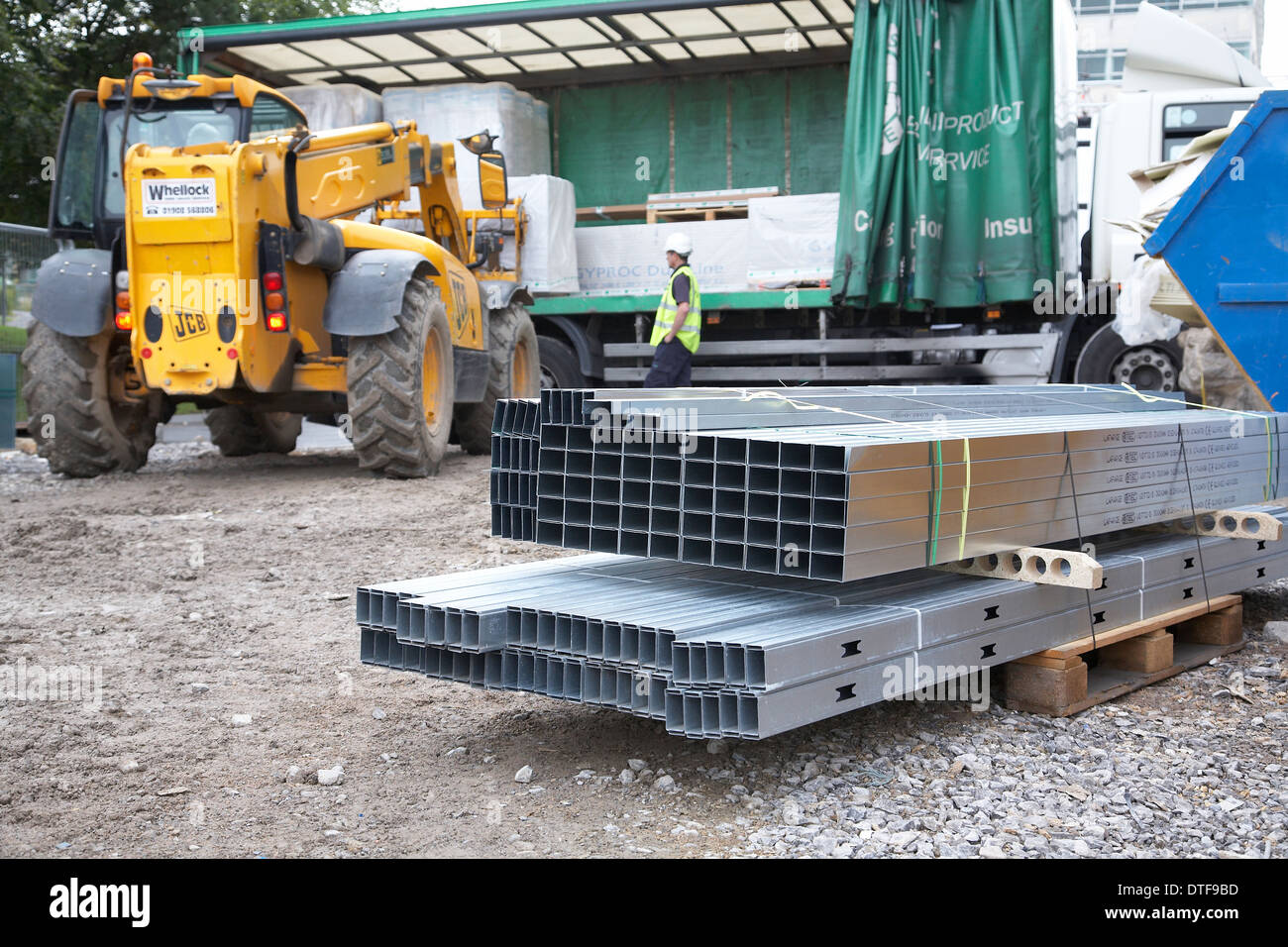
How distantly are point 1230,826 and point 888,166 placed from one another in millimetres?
7864

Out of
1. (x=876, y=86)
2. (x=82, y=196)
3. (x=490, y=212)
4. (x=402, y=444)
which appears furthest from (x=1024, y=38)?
(x=82, y=196)

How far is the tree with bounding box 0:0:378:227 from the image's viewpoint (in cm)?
1630

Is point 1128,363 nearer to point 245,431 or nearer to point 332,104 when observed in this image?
point 245,431

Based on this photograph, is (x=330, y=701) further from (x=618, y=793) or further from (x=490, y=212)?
(x=490, y=212)

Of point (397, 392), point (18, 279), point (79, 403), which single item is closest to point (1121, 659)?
point (397, 392)

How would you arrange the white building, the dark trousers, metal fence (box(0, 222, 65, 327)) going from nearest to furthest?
the dark trousers
metal fence (box(0, 222, 65, 327))
the white building

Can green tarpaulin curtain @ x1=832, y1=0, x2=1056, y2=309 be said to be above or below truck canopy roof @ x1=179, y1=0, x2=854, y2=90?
below

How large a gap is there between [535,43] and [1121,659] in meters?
9.58

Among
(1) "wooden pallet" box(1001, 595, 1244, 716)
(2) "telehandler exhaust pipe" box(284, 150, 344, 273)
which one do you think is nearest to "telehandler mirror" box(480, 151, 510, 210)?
(2) "telehandler exhaust pipe" box(284, 150, 344, 273)

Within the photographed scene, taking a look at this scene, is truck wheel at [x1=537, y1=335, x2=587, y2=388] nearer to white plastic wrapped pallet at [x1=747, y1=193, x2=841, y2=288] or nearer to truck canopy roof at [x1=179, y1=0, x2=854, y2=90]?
white plastic wrapped pallet at [x1=747, y1=193, x2=841, y2=288]

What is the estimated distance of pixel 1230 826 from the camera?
3.27 meters

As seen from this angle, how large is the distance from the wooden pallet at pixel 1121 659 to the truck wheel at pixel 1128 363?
5.15 m

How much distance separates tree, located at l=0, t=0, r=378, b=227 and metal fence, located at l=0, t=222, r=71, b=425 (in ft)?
11.8
